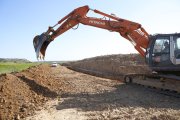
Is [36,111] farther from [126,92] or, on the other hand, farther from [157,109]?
[126,92]

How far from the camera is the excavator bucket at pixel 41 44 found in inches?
737

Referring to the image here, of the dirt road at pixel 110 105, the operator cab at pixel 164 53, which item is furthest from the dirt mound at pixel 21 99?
the operator cab at pixel 164 53

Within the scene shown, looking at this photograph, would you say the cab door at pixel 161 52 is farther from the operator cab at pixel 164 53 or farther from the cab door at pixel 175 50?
the cab door at pixel 175 50

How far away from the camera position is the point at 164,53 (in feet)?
50.2

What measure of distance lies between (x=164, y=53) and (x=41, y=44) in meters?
6.85

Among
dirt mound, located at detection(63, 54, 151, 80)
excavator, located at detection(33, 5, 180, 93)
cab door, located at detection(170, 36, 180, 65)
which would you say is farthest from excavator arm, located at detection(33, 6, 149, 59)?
dirt mound, located at detection(63, 54, 151, 80)

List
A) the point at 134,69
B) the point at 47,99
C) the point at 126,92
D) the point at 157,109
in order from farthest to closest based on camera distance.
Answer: the point at 134,69 → the point at 126,92 → the point at 47,99 → the point at 157,109

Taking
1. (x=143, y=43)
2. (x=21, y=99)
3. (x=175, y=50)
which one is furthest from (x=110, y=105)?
(x=143, y=43)

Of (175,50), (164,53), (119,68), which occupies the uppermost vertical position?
(175,50)

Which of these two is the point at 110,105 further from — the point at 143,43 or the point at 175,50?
the point at 143,43

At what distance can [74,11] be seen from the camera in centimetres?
1848

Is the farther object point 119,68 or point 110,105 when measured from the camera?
point 119,68

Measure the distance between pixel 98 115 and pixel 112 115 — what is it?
45cm

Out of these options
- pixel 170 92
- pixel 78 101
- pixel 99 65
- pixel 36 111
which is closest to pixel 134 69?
pixel 99 65
